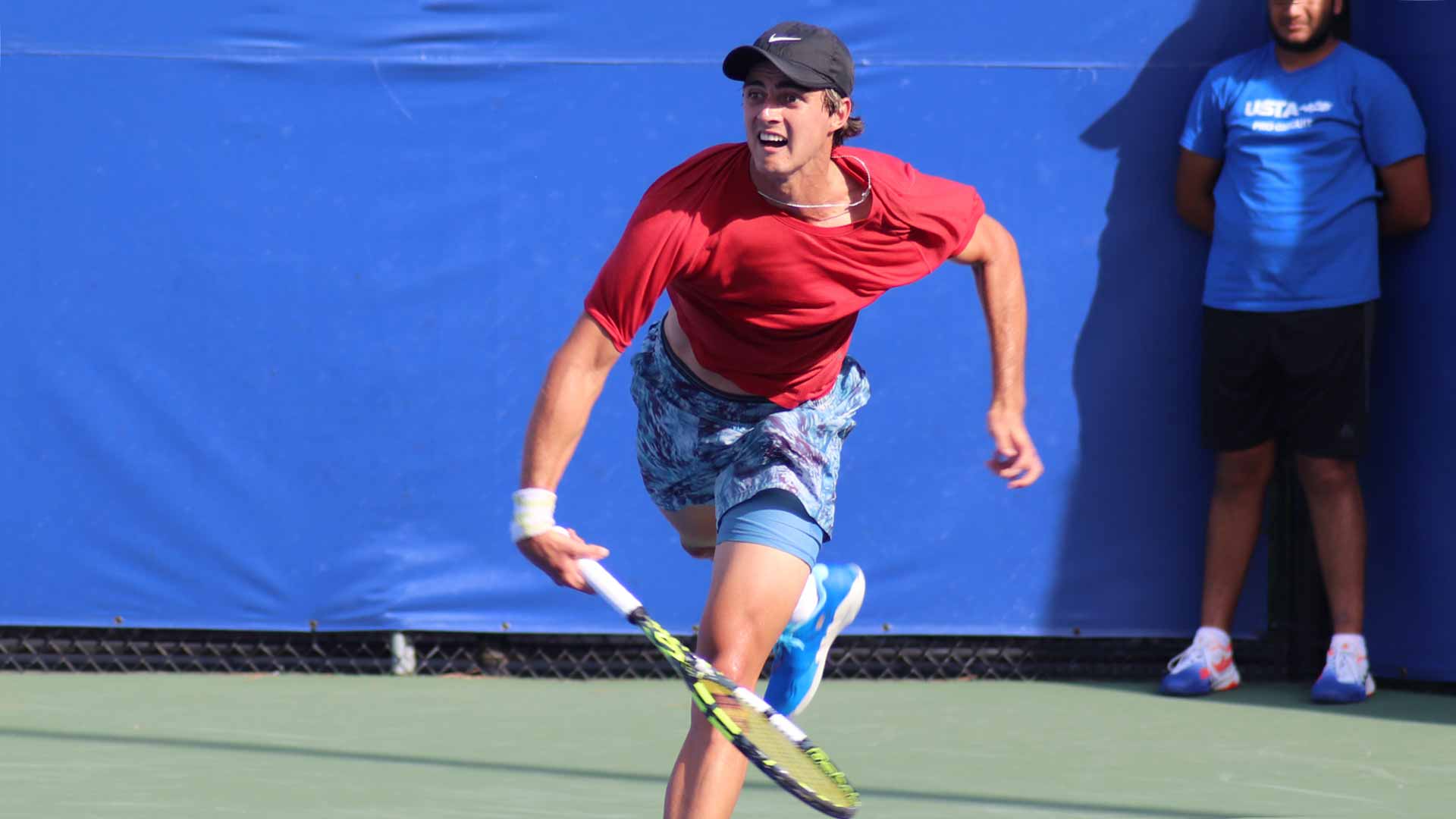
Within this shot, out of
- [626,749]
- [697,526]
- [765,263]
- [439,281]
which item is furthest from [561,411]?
[439,281]

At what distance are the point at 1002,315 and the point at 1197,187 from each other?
1.97 metres

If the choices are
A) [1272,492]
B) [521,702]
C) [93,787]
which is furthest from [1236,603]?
[93,787]

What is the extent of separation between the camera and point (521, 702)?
17.1ft

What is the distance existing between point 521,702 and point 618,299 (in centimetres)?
249

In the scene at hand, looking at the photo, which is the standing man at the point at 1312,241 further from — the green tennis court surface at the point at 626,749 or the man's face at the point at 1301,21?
the green tennis court surface at the point at 626,749

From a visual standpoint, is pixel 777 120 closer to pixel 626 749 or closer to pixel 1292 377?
pixel 626 749

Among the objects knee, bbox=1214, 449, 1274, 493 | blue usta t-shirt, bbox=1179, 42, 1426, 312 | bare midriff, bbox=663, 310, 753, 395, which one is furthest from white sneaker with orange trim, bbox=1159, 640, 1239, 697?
bare midriff, bbox=663, 310, 753, 395

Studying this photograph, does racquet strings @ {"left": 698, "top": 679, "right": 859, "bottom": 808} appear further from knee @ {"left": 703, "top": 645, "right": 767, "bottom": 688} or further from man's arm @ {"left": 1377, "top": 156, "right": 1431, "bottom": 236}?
man's arm @ {"left": 1377, "top": 156, "right": 1431, "bottom": 236}

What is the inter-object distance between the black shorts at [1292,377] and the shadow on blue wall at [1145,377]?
181mm

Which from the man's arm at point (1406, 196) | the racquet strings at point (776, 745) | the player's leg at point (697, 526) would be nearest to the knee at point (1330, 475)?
the man's arm at point (1406, 196)

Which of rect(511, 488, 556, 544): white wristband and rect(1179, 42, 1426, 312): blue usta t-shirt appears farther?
rect(1179, 42, 1426, 312): blue usta t-shirt

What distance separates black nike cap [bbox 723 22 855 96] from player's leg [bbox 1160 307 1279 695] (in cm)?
241

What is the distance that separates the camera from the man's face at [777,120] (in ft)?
10.4

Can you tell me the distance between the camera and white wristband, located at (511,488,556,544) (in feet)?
9.55
